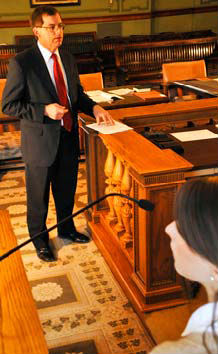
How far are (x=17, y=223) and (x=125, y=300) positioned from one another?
1.37m

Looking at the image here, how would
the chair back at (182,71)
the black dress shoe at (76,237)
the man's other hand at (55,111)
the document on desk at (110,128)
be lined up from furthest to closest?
the chair back at (182,71) < the black dress shoe at (76,237) < the document on desk at (110,128) < the man's other hand at (55,111)

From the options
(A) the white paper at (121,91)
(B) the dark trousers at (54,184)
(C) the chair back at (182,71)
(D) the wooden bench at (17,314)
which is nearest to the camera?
(D) the wooden bench at (17,314)

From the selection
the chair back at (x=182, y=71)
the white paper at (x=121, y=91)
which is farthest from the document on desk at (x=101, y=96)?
the chair back at (x=182, y=71)

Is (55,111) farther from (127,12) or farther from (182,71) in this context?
(127,12)

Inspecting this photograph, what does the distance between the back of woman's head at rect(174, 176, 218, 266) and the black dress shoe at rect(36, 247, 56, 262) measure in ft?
7.37

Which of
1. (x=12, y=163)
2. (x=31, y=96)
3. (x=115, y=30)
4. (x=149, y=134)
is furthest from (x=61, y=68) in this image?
(x=115, y=30)

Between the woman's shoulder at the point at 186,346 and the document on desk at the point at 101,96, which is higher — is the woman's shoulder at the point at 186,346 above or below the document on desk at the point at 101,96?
above

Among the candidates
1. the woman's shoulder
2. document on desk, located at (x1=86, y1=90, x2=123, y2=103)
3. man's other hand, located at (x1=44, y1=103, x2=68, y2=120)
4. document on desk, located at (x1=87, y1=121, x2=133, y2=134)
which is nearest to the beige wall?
document on desk, located at (x1=86, y1=90, x2=123, y2=103)

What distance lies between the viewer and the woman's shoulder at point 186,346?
94 centimetres

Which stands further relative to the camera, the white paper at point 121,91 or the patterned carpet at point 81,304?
the white paper at point 121,91

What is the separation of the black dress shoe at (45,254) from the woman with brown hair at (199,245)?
218cm

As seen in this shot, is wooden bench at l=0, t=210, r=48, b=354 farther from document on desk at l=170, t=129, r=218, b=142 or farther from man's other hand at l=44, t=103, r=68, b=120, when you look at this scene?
document on desk at l=170, t=129, r=218, b=142

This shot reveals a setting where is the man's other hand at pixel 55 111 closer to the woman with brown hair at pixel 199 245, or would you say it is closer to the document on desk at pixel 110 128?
the document on desk at pixel 110 128

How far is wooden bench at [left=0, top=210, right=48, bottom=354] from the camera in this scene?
149cm
